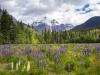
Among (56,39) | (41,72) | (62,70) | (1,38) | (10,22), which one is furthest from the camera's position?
(56,39)

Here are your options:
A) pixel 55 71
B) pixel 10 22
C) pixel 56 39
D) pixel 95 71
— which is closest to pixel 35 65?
pixel 55 71

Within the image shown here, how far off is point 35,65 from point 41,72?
169cm

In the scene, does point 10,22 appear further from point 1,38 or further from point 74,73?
point 74,73

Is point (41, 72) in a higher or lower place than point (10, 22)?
lower

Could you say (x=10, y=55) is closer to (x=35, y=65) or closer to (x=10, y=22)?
(x=35, y=65)

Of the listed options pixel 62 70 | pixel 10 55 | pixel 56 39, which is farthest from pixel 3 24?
pixel 56 39

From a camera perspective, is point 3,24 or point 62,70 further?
point 3,24

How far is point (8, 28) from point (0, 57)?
2221 inches

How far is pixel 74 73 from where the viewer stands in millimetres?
9711

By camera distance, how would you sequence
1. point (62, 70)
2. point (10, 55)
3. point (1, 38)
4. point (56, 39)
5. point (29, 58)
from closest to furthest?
point (62, 70), point (29, 58), point (10, 55), point (1, 38), point (56, 39)

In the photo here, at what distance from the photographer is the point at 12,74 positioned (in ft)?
28.7

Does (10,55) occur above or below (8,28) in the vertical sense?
below

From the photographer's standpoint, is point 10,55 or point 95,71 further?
point 10,55

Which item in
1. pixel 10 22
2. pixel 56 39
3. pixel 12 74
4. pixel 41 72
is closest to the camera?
pixel 12 74
